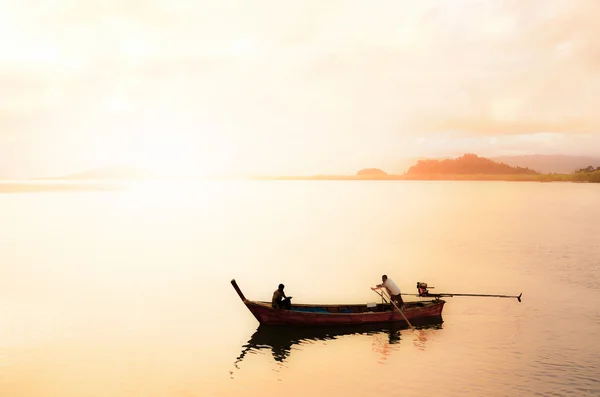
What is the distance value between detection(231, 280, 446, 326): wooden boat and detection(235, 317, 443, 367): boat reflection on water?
392mm

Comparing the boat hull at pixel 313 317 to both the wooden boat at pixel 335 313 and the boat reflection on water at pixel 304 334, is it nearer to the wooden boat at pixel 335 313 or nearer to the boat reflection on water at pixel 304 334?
the wooden boat at pixel 335 313

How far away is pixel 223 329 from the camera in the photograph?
33844 millimetres

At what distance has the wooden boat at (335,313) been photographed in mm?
32031

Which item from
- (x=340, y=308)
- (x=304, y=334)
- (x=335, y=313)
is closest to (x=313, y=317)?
(x=304, y=334)

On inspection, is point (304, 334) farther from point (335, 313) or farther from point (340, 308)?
point (340, 308)

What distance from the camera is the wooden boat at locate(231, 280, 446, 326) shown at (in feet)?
105

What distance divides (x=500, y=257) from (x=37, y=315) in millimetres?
49609

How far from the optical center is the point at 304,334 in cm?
3178

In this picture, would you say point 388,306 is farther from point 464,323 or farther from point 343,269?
point 343,269

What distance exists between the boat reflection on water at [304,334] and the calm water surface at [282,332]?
14 cm

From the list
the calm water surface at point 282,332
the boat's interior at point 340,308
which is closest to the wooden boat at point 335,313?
the boat's interior at point 340,308

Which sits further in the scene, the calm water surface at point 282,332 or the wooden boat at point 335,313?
the wooden boat at point 335,313

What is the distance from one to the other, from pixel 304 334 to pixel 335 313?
84.5 inches

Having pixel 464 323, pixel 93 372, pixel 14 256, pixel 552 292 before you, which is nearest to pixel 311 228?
pixel 14 256
